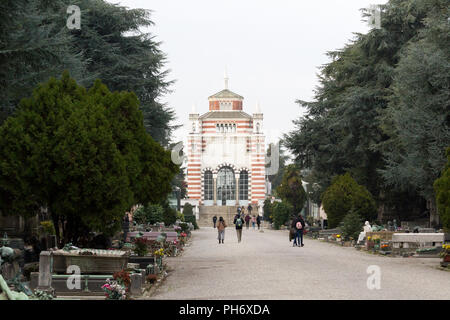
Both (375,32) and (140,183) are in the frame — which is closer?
(140,183)

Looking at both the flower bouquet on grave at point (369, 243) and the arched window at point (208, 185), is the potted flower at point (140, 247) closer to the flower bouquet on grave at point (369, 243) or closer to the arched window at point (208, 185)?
the flower bouquet on grave at point (369, 243)

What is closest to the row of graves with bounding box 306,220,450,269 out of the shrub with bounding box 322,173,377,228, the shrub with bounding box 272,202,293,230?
the shrub with bounding box 322,173,377,228

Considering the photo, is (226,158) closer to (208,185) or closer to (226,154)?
(226,154)

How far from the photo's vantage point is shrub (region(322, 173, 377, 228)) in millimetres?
36781

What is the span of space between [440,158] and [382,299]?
645 inches

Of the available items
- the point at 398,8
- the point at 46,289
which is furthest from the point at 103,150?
the point at 398,8

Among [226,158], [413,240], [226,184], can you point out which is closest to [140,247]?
[413,240]

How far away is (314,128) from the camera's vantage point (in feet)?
147

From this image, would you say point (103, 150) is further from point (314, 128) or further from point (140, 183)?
point (314, 128)

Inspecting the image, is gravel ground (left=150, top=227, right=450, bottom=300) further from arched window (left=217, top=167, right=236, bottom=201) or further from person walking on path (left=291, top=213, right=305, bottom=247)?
arched window (left=217, top=167, right=236, bottom=201)

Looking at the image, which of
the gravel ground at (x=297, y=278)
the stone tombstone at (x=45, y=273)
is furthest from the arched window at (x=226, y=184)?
the stone tombstone at (x=45, y=273)

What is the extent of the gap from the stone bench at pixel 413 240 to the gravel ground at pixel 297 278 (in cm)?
175

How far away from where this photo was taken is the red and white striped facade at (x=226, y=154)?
73.6 meters
